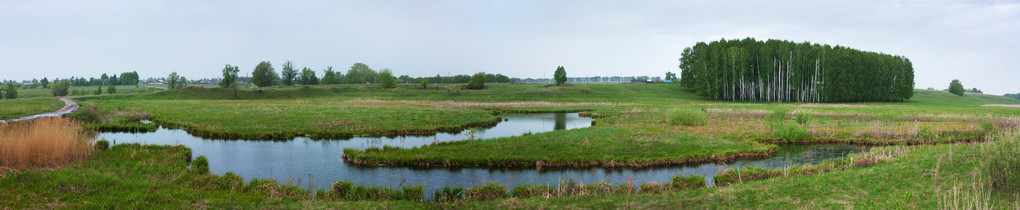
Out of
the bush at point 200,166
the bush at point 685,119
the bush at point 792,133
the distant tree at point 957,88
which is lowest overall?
the bush at point 200,166

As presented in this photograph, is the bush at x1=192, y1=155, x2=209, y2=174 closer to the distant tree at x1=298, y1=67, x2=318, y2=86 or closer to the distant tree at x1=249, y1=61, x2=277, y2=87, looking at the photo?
the distant tree at x1=249, y1=61, x2=277, y2=87

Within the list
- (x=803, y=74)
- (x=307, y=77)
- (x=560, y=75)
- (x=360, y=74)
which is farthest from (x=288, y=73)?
(x=803, y=74)

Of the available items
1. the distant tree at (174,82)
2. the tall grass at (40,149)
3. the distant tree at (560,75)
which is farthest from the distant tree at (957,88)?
the distant tree at (174,82)

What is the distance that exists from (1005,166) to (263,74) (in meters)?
136

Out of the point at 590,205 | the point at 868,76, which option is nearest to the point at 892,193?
the point at 590,205

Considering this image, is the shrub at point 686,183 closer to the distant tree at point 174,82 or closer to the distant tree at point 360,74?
the distant tree at point 174,82

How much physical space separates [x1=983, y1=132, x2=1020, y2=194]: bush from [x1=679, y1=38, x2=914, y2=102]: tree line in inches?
3090

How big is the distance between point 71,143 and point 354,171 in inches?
410

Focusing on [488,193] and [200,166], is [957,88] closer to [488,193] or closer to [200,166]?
[488,193]

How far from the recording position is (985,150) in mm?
13148

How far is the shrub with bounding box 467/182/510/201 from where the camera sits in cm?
1351

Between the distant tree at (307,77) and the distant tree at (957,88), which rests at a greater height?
the distant tree at (307,77)

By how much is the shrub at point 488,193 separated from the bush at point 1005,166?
12.1 m

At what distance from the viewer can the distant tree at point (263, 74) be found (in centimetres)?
12238
